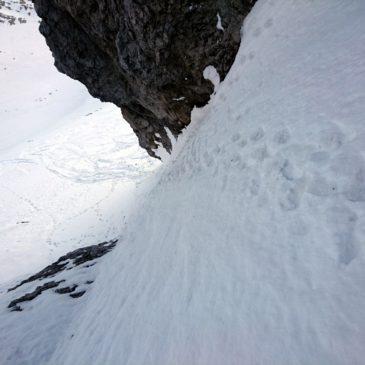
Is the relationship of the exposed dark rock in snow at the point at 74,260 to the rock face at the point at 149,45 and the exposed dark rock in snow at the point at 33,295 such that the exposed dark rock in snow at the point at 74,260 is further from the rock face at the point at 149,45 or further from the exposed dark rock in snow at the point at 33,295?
the rock face at the point at 149,45

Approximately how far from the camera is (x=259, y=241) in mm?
3170

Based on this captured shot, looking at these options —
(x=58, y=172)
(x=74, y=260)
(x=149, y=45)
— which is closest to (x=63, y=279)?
(x=74, y=260)

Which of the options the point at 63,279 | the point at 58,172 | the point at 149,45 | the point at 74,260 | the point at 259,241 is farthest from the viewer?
the point at 58,172

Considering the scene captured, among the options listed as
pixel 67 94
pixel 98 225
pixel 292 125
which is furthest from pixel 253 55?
pixel 67 94

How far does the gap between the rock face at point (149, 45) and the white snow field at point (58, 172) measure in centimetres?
537

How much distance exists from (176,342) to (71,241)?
35.3ft

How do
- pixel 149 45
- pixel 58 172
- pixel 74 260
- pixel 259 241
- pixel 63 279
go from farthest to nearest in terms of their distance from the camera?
pixel 58 172 → pixel 74 260 → pixel 63 279 → pixel 149 45 → pixel 259 241

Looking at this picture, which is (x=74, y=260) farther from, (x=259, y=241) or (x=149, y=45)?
(x=259, y=241)

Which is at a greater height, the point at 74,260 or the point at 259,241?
the point at 259,241

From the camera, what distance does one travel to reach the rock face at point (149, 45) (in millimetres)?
6605

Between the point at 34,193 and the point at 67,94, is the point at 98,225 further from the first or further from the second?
the point at 67,94

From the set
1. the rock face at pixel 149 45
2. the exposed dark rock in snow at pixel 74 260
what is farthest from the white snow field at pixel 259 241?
the exposed dark rock in snow at pixel 74 260

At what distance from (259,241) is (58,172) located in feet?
58.5

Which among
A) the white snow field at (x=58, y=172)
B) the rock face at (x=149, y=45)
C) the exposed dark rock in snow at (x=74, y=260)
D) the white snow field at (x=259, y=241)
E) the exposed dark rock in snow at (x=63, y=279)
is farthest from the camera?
the white snow field at (x=58, y=172)
